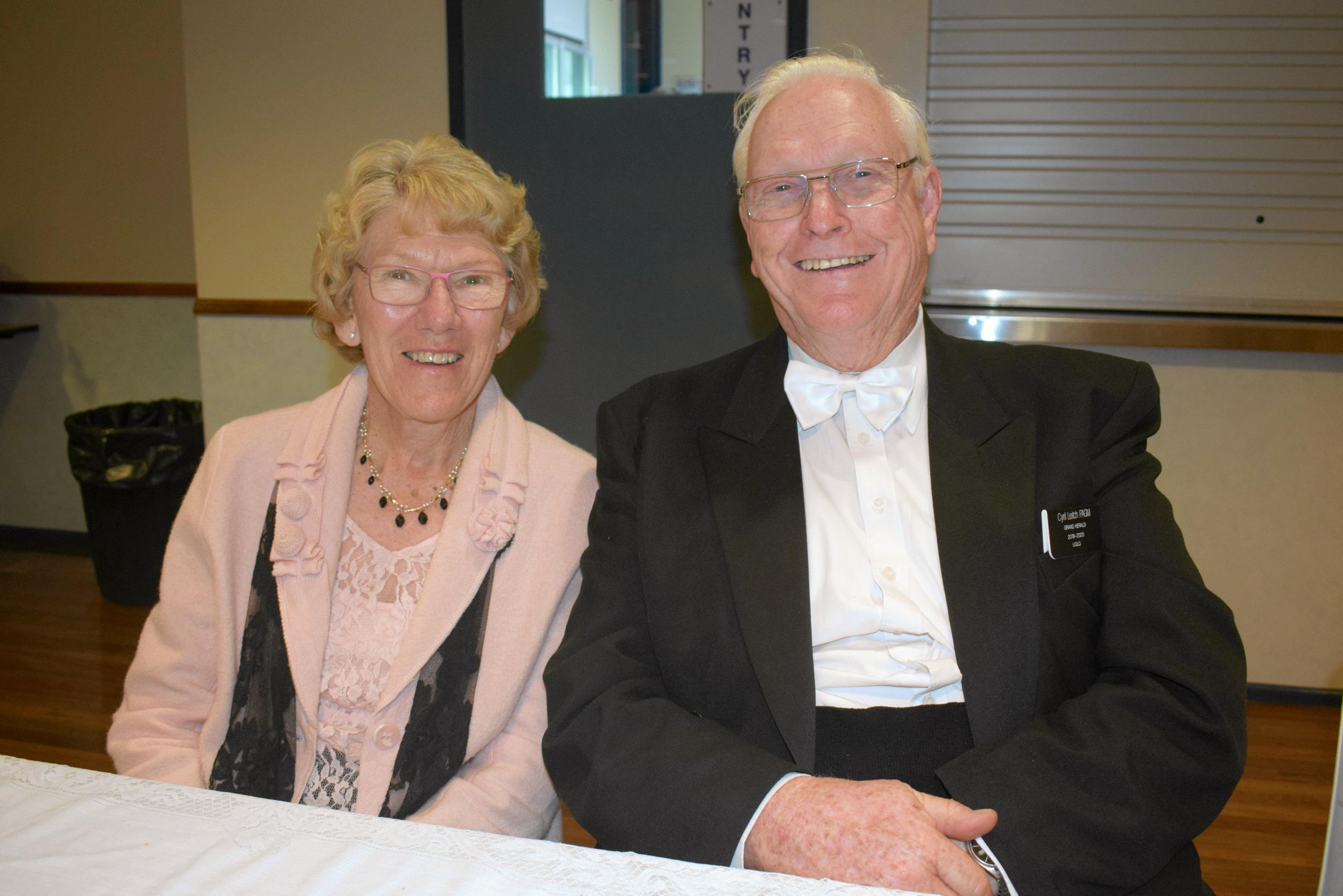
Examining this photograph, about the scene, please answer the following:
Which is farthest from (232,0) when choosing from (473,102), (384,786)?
(384,786)

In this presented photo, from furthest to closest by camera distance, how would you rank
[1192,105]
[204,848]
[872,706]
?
[1192,105]
[872,706]
[204,848]

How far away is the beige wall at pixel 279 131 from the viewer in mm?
3537

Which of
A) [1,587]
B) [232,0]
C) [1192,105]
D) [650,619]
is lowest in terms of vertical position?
[1,587]

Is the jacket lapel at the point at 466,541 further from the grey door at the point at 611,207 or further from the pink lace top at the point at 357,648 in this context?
the grey door at the point at 611,207

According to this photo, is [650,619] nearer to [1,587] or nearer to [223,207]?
[223,207]

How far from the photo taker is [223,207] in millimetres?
3820

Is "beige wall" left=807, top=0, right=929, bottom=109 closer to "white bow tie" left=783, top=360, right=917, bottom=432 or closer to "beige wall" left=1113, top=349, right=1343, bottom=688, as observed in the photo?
"beige wall" left=1113, top=349, right=1343, bottom=688

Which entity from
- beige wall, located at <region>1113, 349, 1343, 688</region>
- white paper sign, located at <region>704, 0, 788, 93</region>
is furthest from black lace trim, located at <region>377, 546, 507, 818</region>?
beige wall, located at <region>1113, 349, 1343, 688</region>

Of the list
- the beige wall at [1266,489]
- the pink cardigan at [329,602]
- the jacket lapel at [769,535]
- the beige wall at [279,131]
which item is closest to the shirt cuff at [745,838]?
the jacket lapel at [769,535]

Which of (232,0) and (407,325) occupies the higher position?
(232,0)

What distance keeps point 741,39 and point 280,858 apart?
2.91 meters

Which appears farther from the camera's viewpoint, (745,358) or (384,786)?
(745,358)

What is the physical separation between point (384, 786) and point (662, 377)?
0.78 m

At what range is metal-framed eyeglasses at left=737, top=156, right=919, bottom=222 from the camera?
154cm
